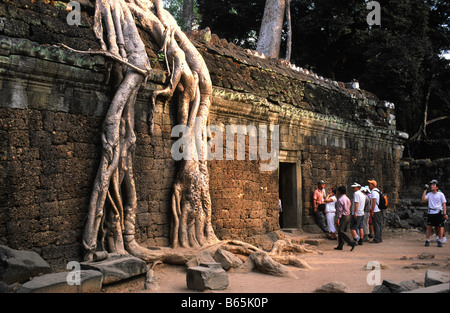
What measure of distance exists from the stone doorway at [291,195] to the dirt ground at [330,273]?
1233mm

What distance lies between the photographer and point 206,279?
484 centimetres

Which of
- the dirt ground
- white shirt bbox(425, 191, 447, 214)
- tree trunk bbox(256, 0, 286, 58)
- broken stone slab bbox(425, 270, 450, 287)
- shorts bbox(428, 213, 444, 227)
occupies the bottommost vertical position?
the dirt ground

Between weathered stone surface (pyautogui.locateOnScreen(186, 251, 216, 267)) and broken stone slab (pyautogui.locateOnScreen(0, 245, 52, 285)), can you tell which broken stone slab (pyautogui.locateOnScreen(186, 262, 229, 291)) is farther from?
broken stone slab (pyautogui.locateOnScreen(0, 245, 52, 285))

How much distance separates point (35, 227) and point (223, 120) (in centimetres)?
377

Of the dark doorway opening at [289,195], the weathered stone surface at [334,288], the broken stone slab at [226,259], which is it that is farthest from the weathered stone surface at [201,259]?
the dark doorway opening at [289,195]

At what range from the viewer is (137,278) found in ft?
16.9

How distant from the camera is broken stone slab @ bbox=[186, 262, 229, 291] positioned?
4.86 meters

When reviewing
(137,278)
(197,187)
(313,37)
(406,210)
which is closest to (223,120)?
(197,187)

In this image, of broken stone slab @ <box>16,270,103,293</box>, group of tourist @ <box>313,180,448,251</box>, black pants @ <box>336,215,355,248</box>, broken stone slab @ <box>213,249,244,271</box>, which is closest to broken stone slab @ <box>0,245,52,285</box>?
broken stone slab @ <box>16,270,103,293</box>

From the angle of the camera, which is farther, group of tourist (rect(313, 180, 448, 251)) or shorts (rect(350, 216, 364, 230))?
shorts (rect(350, 216, 364, 230))

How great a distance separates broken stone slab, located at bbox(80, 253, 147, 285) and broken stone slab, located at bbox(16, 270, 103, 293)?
18cm

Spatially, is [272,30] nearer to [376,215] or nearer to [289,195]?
[289,195]

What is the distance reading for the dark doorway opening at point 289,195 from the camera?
987 centimetres
